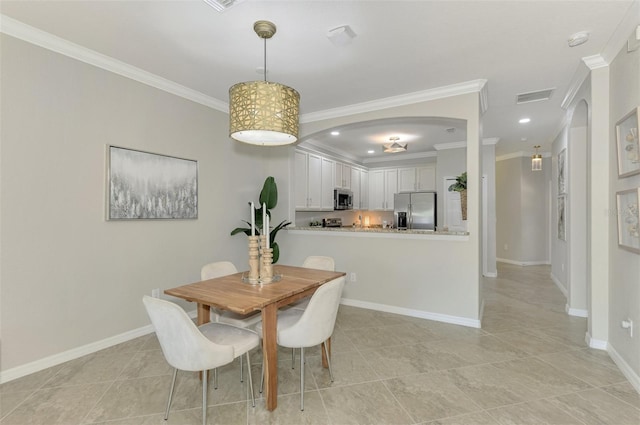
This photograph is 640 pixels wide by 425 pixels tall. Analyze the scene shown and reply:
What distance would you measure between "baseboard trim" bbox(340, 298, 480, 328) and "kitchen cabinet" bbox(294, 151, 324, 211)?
1943mm

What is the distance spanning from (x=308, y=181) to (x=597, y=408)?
455 cm

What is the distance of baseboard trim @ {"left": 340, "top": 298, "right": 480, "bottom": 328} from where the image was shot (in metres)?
3.41

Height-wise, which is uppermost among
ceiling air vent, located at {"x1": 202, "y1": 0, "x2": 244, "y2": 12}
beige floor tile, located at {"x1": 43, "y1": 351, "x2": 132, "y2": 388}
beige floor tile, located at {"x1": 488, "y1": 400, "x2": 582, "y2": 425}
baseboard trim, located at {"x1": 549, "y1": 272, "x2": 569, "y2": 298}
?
ceiling air vent, located at {"x1": 202, "y1": 0, "x2": 244, "y2": 12}

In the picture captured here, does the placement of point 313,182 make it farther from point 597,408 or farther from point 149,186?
point 597,408

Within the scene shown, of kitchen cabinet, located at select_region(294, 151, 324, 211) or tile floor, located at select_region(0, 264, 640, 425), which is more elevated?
kitchen cabinet, located at select_region(294, 151, 324, 211)

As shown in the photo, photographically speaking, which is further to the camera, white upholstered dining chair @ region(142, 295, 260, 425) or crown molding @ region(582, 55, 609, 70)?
crown molding @ region(582, 55, 609, 70)

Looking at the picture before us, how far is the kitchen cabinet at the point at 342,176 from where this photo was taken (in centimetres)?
661

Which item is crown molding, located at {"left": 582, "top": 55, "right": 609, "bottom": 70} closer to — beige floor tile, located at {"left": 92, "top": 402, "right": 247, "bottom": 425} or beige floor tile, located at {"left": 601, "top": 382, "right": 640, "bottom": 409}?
beige floor tile, located at {"left": 601, "top": 382, "right": 640, "bottom": 409}

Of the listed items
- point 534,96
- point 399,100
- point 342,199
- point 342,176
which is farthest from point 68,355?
point 534,96

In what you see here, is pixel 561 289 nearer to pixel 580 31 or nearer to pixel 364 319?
pixel 364 319

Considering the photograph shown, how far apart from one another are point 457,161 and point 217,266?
509cm

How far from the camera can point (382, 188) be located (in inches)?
299

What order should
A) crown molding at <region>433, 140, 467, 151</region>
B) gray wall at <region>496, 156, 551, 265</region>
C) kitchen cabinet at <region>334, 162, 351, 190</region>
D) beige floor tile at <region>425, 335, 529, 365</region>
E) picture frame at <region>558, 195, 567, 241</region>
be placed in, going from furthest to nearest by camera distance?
gray wall at <region>496, 156, 551, 265</region> < kitchen cabinet at <region>334, 162, 351, 190</region> < crown molding at <region>433, 140, 467, 151</region> < picture frame at <region>558, 195, 567, 241</region> < beige floor tile at <region>425, 335, 529, 365</region>

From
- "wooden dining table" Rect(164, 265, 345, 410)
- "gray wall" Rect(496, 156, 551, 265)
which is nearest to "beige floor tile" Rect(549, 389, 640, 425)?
"wooden dining table" Rect(164, 265, 345, 410)
